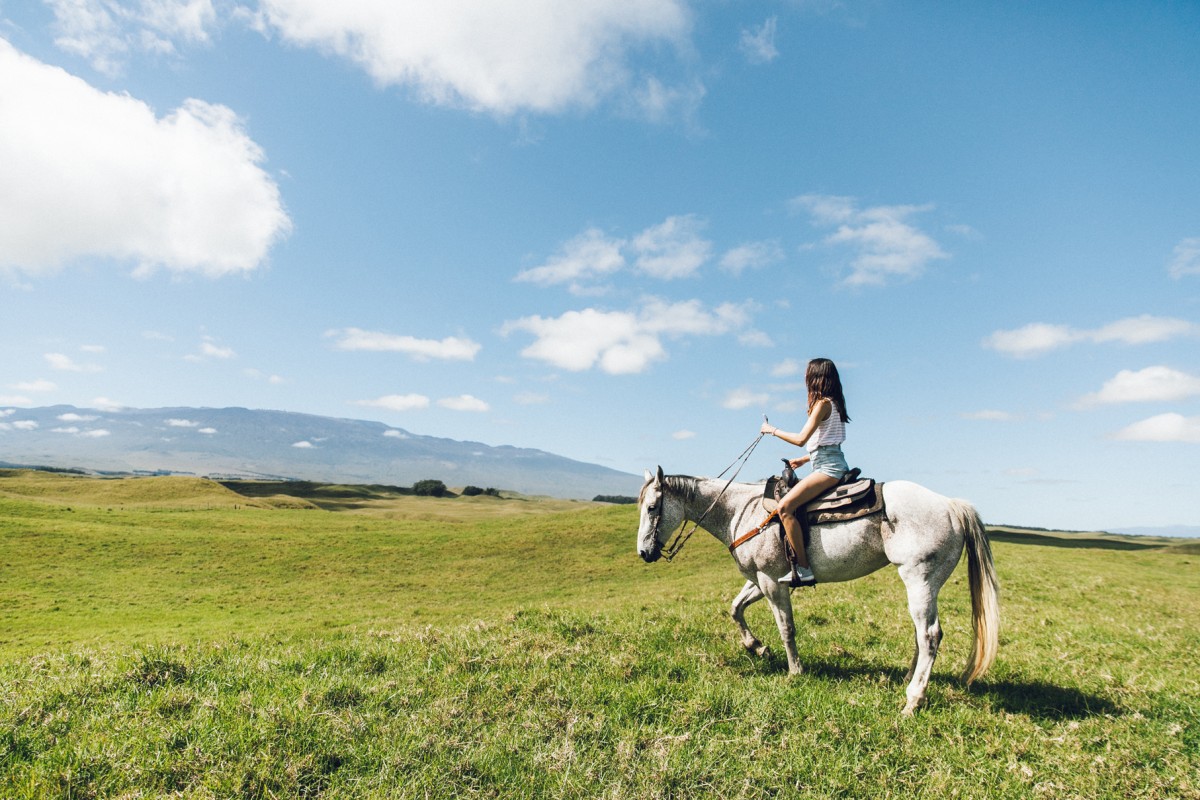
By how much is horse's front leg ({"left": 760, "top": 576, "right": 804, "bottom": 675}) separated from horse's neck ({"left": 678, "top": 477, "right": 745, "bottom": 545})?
1.25 m

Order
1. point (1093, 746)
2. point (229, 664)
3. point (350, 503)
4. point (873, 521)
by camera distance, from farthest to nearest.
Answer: point (350, 503), point (873, 521), point (229, 664), point (1093, 746)

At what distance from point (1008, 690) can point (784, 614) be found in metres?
3.58

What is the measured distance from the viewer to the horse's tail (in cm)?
861

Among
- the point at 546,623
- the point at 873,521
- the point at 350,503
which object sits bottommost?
the point at 350,503

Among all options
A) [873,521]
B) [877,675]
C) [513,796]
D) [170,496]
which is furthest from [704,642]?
[170,496]

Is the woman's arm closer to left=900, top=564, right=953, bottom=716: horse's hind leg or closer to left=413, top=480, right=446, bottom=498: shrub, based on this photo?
left=900, top=564, right=953, bottom=716: horse's hind leg

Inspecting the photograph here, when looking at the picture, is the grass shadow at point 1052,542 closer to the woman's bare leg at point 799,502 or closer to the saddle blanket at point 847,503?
the saddle blanket at point 847,503

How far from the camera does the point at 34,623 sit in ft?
85.8

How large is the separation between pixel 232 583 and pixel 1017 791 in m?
43.6

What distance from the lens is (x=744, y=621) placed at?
33.7ft

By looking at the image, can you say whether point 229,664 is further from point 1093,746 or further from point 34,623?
point 34,623

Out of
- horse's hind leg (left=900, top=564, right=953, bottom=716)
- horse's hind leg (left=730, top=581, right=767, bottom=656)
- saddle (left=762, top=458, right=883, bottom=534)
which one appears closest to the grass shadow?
horse's hind leg (left=730, top=581, right=767, bottom=656)

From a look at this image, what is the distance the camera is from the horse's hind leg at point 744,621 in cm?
997

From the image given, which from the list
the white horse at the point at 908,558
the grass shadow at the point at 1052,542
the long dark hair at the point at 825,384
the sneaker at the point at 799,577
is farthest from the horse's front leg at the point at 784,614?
the grass shadow at the point at 1052,542
